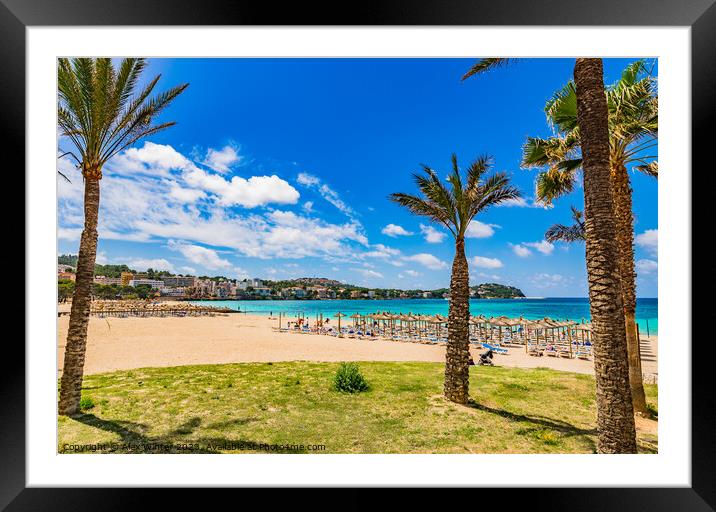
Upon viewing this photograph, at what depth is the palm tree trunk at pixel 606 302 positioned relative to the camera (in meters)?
2.78

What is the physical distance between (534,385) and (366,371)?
3.81 meters

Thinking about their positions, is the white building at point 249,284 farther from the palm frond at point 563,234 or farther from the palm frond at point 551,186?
the palm frond at point 551,186

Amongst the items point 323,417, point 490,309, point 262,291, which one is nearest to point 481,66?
point 323,417

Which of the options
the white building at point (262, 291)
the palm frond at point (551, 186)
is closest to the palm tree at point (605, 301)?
the palm frond at point (551, 186)

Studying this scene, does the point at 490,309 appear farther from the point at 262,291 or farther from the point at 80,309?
the point at 80,309

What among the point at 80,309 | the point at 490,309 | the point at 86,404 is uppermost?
the point at 80,309

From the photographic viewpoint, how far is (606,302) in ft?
9.13

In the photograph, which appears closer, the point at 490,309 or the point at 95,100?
the point at 95,100

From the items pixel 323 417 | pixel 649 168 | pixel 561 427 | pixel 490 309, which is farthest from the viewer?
pixel 490 309

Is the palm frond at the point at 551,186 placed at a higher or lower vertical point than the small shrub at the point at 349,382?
higher

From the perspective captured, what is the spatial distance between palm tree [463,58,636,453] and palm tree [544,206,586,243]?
7.65 metres
